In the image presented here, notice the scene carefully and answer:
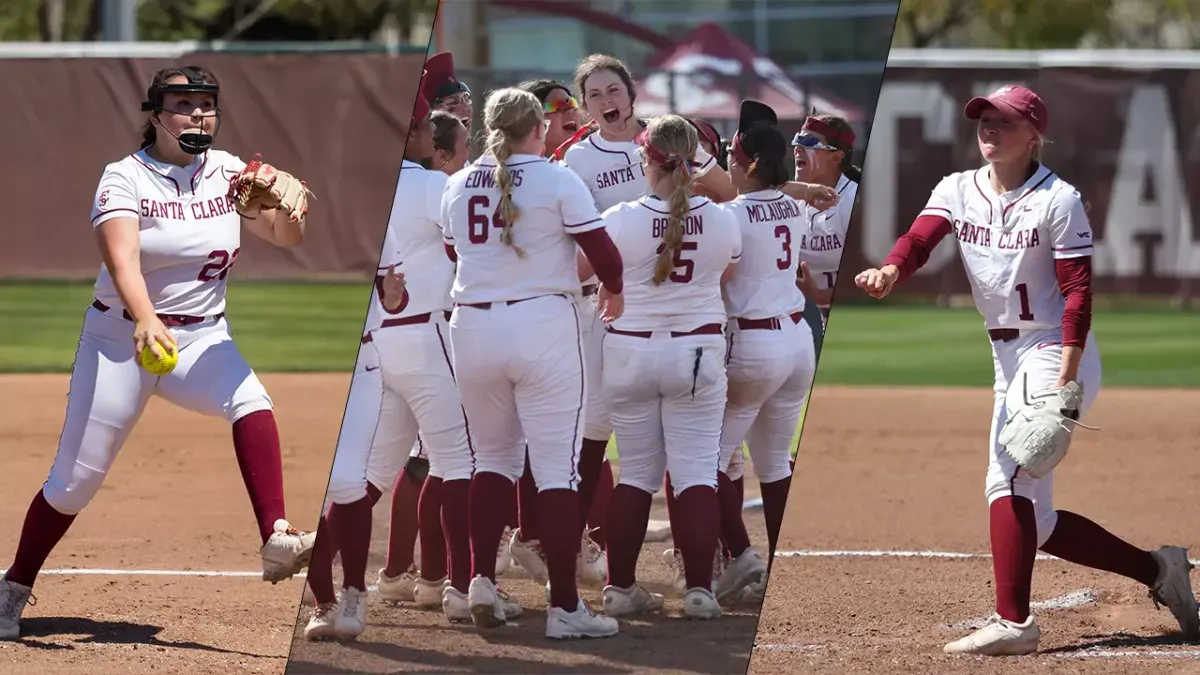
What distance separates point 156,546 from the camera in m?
6.72

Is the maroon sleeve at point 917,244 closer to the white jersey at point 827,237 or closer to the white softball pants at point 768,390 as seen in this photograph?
the white jersey at point 827,237

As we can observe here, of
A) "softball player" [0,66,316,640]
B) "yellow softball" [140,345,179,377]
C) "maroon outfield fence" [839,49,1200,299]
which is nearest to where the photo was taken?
"yellow softball" [140,345,179,377]

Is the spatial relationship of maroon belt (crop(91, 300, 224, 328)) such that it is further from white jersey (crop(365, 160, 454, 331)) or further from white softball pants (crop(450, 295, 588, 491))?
white softball pants (crop(450, 295, 588, 491))

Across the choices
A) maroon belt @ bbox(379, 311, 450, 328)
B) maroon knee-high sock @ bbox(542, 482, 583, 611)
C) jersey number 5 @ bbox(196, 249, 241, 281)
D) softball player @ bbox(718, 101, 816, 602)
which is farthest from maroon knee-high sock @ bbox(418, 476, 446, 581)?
jersey number 5 @ bbox(196, 249, 241, 281)

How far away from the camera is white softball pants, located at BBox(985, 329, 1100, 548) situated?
4496mm

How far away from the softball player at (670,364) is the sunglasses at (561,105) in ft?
0.59

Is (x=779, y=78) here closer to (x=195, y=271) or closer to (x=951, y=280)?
(x=195, y=271)

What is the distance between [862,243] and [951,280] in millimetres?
975

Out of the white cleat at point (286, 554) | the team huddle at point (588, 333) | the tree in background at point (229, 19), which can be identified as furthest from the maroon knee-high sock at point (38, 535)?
the tree in background at point (229, 19)

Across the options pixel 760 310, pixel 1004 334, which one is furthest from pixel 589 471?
pixel 1004 334

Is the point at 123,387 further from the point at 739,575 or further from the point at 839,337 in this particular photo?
the point at 839,337

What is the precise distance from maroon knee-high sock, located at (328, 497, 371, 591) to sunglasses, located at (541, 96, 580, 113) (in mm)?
936

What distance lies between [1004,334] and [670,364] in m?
1.61

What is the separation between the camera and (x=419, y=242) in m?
3.45
